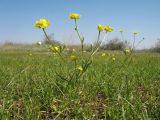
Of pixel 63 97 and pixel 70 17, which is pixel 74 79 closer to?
pixel 63 97

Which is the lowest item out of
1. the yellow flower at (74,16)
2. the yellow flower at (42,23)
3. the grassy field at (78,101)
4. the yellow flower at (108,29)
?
the grassy field at (78,101)

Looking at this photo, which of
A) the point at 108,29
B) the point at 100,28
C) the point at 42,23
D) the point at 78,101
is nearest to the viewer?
the point at 78,101

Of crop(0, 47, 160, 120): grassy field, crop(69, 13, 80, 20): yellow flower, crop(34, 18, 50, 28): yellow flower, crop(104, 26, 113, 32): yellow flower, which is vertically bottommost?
crop(0, 47, 160, 120): grassy field

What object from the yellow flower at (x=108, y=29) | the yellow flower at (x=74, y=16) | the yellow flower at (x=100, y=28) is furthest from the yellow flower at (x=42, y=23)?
the yellow flower at (x=108, y=29)

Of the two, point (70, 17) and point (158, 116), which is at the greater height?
point (70, 17)

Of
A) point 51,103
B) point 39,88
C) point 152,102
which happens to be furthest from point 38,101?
point 152,102

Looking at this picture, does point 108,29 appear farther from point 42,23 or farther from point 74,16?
point 42,23

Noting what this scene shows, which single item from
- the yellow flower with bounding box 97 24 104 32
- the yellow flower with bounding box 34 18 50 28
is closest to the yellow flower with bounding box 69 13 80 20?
the yellow flower with bounding box 97 24 104 32

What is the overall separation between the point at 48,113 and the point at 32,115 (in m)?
0.30

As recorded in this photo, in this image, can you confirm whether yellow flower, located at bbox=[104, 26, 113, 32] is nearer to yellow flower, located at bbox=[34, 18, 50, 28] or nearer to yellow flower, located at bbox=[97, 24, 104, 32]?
yellow flower, located at bbox=[97, 24, 104, 32]

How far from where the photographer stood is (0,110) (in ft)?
7.52

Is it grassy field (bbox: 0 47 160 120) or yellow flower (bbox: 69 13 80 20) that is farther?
yellow flower (bbox: 69 13 80 20)

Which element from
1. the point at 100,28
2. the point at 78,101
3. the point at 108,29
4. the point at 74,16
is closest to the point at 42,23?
the point at 74,16

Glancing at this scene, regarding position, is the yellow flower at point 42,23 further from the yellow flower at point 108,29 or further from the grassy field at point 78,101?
the yellow flower at point 108,29
